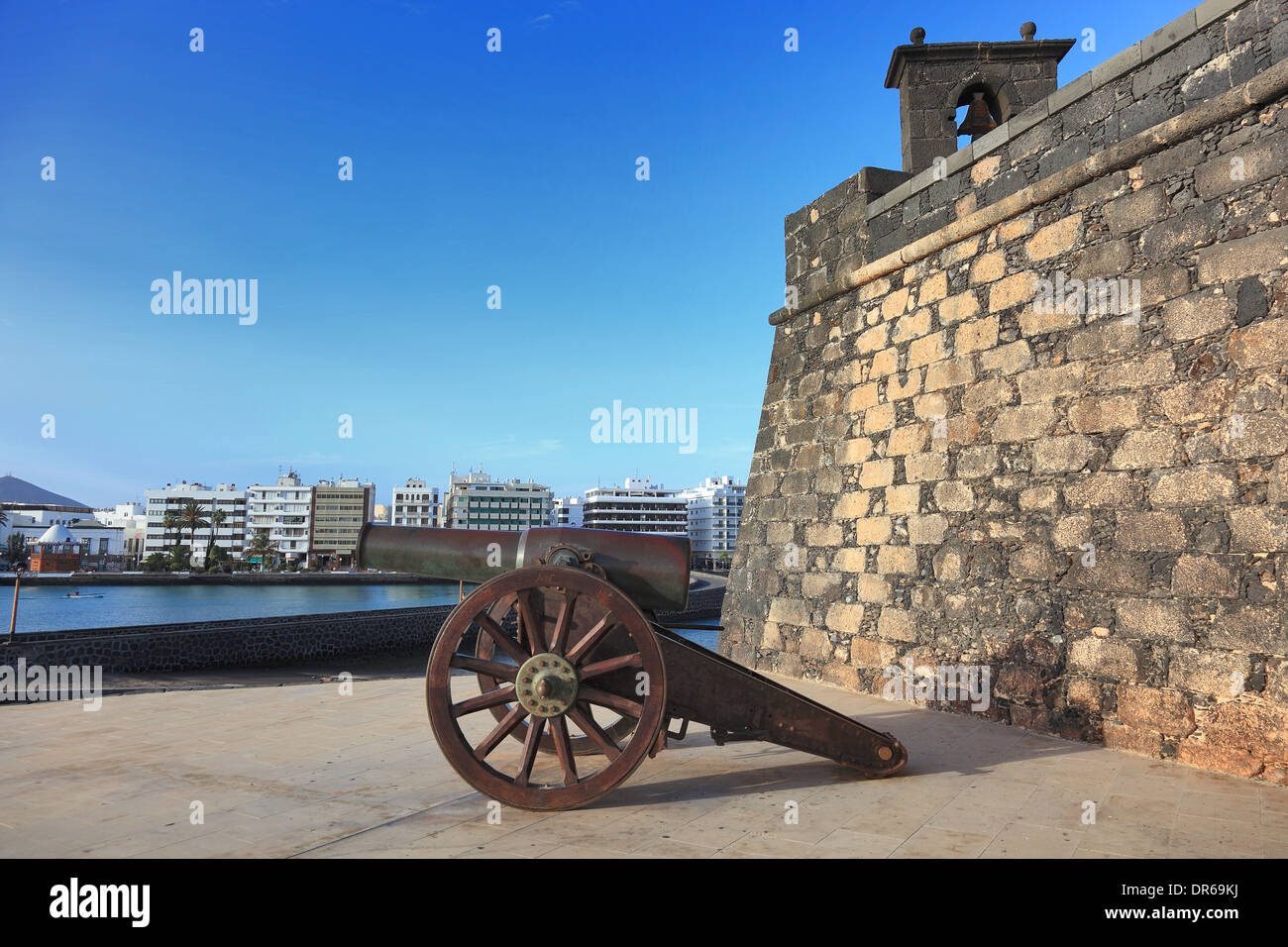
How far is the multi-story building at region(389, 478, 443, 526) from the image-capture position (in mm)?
104438

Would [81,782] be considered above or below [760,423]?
below

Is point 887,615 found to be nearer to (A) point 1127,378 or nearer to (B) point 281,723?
(A) point 1127,378

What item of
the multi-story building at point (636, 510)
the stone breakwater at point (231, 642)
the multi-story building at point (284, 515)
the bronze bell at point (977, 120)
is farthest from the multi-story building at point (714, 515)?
the bronze bell at point (977, 120)

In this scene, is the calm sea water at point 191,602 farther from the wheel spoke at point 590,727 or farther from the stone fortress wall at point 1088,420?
the wheel spoke at point 590,727

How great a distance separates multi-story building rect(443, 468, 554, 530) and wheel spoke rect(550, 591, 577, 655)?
313ft

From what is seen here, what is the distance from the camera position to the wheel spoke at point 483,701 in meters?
3.27

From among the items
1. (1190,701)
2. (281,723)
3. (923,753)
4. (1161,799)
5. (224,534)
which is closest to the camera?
(1161,799)

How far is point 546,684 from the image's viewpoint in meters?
3.27

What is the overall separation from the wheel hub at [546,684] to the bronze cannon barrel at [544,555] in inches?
A: 19.8

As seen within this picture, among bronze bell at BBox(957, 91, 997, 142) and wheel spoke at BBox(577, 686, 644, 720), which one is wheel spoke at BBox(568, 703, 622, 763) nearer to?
wheel spoke at BBox(577, 686, 644, 720)
